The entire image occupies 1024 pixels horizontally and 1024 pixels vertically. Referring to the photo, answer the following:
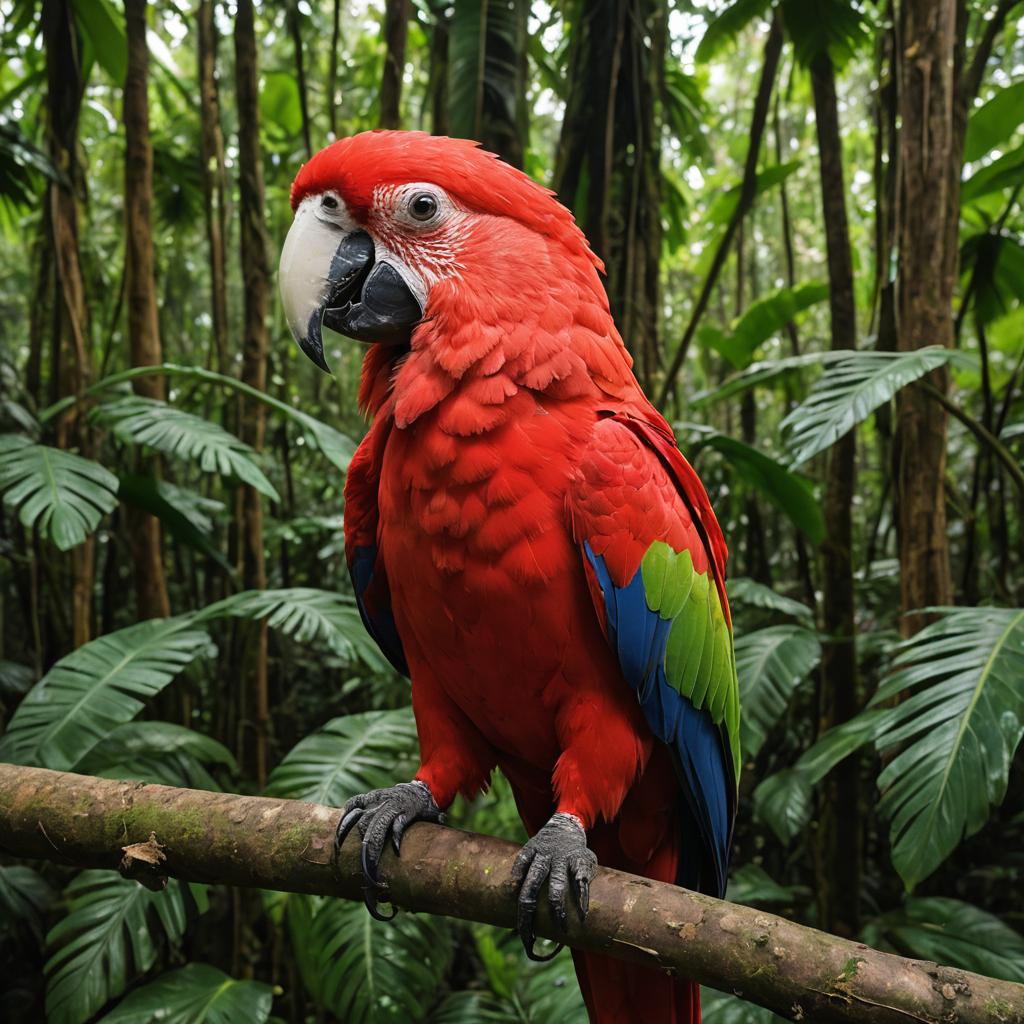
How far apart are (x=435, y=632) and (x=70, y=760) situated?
1.16 metres

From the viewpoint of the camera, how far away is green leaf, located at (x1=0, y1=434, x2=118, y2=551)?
7.15 ft

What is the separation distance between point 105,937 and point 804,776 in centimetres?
177

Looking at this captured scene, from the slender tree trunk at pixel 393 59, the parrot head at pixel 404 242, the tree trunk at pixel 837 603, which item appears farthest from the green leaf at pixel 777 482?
the slender tree trunk at pixel 393 59

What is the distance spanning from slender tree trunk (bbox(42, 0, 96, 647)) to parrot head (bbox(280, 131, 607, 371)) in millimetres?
1830

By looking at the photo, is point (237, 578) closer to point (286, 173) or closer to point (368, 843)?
point (368, 843)

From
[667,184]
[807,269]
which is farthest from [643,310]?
[807,269]

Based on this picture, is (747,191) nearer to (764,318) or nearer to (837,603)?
(764,318)

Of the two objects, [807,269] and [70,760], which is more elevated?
[807,269]

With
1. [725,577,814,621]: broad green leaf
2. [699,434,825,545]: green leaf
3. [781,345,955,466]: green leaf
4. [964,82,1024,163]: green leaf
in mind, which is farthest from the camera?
[964,82,1024,163]: green leaf

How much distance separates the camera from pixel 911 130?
2.39m

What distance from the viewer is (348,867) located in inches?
49.5

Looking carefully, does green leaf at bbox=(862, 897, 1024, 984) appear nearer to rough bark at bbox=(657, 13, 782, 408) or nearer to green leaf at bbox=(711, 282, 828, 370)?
rough bark at bbox=(657, 13, 782, 408)

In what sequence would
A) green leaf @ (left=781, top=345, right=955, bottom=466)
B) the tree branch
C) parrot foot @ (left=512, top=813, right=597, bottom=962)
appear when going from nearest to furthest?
the tree branch
parrot foot @ (left=512, top=813, right=597, bottom=962)
green leaf @ (left=781, top=345, right=955, bottom=466)

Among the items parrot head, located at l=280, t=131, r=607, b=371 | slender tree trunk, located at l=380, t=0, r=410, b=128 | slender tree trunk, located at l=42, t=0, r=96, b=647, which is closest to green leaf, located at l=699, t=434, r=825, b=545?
parrot head, located at l=280, t=131, r=607, b=371
